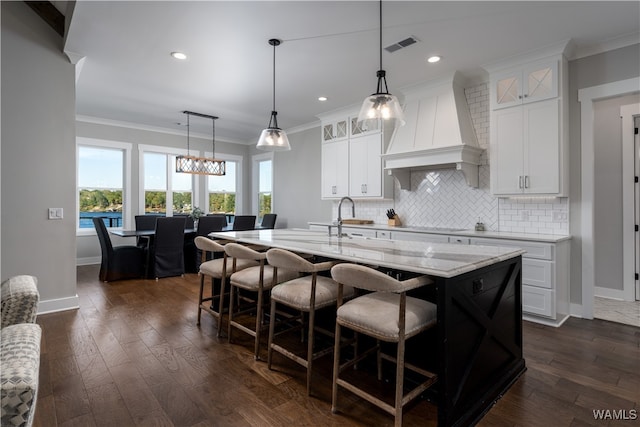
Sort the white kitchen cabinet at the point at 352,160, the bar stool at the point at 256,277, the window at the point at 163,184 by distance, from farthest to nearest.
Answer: the window at the point at 163,184 → the white kitchen cabinet at the point at 352,160 → the bar stool at the point at 256,277

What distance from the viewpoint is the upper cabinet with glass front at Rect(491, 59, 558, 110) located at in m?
3.48

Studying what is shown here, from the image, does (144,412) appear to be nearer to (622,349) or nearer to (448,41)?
(622,349)

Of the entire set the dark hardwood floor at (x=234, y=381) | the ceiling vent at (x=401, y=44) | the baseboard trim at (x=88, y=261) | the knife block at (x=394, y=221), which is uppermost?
the ceiling vent at (x=401, y=44)

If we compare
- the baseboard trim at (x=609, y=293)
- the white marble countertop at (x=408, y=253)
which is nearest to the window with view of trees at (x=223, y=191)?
the white marble countertop at (x=408, y=253)

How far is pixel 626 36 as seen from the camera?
320 centimetres

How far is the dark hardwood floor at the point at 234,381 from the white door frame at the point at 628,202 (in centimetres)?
117

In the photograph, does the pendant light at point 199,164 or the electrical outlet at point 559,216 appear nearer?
the electrical outlet at point 559,216

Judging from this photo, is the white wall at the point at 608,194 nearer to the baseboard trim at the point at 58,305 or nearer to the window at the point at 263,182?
the window at the point at 263,182

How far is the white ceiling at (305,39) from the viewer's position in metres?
2.81

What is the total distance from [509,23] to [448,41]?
0.53 meters

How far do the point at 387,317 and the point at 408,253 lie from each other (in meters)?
0.60

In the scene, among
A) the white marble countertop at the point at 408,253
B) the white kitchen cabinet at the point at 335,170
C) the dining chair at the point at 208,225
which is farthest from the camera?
the white kitchen cabinet at the point at 335,170

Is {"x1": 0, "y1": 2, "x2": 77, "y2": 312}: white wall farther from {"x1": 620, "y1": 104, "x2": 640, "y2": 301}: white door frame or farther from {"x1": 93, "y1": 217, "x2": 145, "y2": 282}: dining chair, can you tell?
{"x1": 620, "y1": 104, "x2": 640, "y2": 301}: white door frame

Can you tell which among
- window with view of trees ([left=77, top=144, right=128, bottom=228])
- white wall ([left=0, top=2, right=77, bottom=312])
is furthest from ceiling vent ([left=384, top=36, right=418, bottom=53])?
window with view of trees ([left=77, top=144, right=128, bottom=228])
